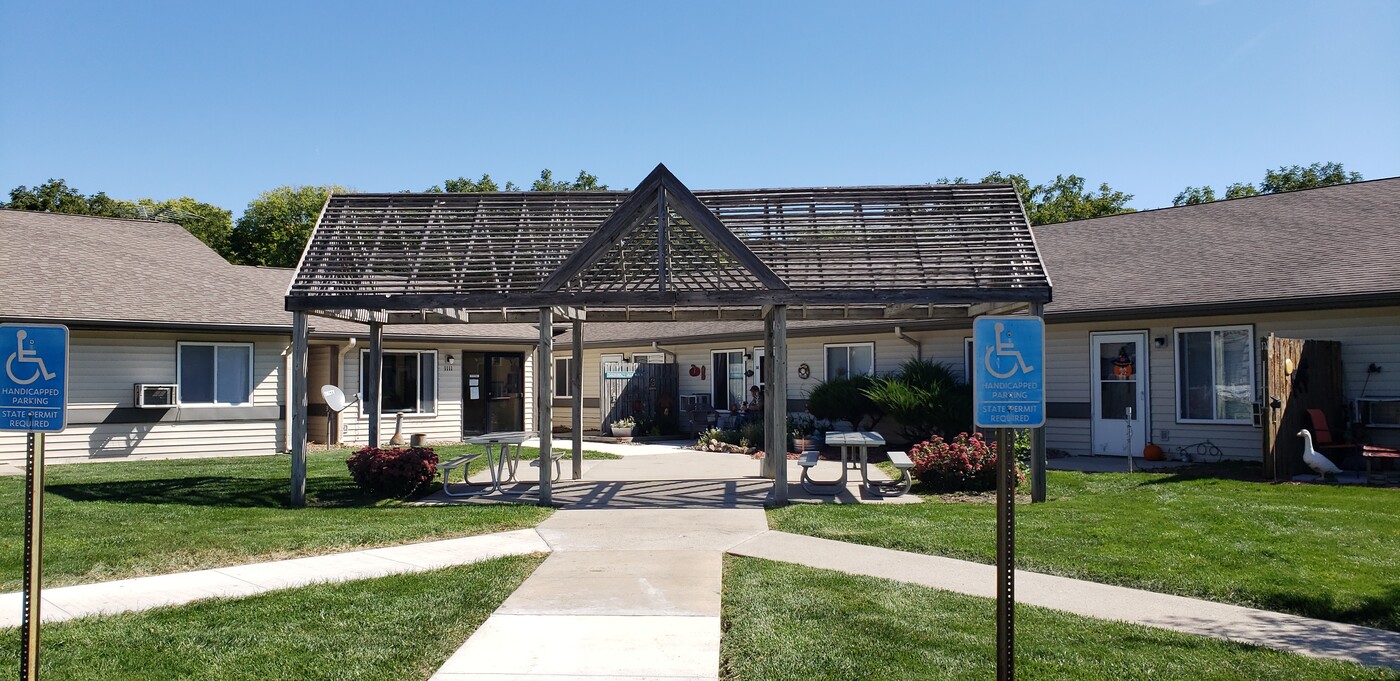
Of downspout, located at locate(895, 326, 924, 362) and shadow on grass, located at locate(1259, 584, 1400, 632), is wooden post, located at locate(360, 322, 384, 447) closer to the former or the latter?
downspout, located at locate(895, 326, 924, 362)

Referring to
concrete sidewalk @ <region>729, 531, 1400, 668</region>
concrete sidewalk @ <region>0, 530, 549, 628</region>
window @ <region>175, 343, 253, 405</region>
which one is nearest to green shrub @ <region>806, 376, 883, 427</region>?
concrete sidewalk @ <region>729, 531, 1400, 668</region>

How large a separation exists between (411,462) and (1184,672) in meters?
9.92

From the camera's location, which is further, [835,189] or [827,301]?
[835,189]

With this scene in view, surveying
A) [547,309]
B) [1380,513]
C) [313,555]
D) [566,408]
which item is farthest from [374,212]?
[566,408]

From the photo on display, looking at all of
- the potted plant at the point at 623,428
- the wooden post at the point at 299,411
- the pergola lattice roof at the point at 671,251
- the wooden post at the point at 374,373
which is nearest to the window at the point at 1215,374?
the pergola lattice roof at the point at 671,251

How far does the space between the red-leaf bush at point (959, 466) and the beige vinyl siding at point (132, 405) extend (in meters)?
13.1

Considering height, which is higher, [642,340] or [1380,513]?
[642,340]

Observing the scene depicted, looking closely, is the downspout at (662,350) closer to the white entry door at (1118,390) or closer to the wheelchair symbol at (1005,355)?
the white entry door at (1118,390)

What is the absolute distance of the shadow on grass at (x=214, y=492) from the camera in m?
12.5

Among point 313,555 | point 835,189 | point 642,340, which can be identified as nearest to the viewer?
point 313,555

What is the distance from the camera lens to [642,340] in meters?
26.3

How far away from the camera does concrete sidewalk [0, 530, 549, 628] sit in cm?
702

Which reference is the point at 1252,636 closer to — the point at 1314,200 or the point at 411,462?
the point at 411,462

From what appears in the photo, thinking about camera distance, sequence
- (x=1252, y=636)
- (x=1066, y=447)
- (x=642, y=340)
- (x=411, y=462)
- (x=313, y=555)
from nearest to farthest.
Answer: (x=1252, y=636) → (x=313, y=555) → (x=411, y=462) → (x=1066, y=447) → (x=642, y=340)
